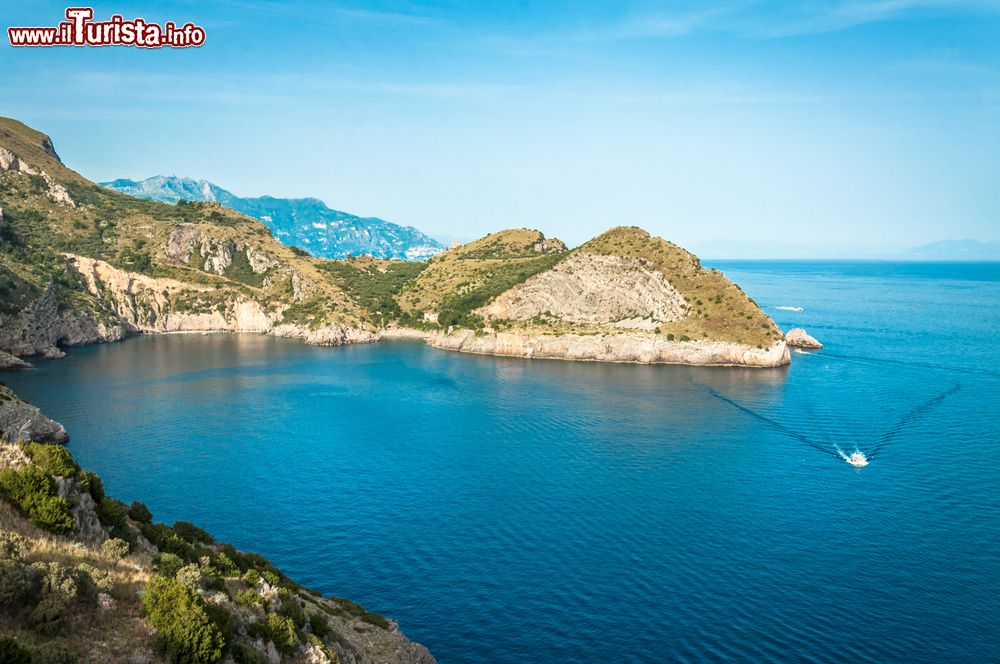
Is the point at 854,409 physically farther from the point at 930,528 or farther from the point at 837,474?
the point at 930,528

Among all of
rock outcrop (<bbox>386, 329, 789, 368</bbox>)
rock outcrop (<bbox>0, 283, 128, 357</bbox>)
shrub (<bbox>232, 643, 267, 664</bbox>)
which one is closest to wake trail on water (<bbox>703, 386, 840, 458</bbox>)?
rock outcrop (<bbox>386, 329, 789, 368</bbox>)

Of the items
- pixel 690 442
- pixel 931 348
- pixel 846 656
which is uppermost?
pixel 931 348

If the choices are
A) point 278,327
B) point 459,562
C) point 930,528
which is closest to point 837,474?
point 930,528

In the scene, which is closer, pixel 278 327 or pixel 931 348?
pixel 931 348

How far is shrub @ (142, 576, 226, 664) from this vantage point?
23750mm

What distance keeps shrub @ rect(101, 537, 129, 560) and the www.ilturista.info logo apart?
49.4 metres

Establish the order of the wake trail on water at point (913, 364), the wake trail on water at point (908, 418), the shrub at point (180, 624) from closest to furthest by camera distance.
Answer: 1. the shrub at point (180, 624)
2. the wake trail on water at point (908, 418)
3. the wake trail on water at point (913, 364)

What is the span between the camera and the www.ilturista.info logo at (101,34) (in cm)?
6069

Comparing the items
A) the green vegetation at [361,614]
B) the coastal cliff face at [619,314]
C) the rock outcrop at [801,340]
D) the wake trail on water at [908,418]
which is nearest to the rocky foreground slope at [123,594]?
the green vegetation at [361,614]

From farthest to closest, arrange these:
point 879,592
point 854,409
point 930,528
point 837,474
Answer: point 854,409, point 837,474, point 930,528, point 879,592

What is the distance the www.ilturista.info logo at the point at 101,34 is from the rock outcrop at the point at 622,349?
113 m

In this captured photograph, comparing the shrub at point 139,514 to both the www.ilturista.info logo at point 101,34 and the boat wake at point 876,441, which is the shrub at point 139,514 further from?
the boat wake at point 876,441

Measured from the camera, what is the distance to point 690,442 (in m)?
89.9

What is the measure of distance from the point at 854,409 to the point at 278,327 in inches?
6135
